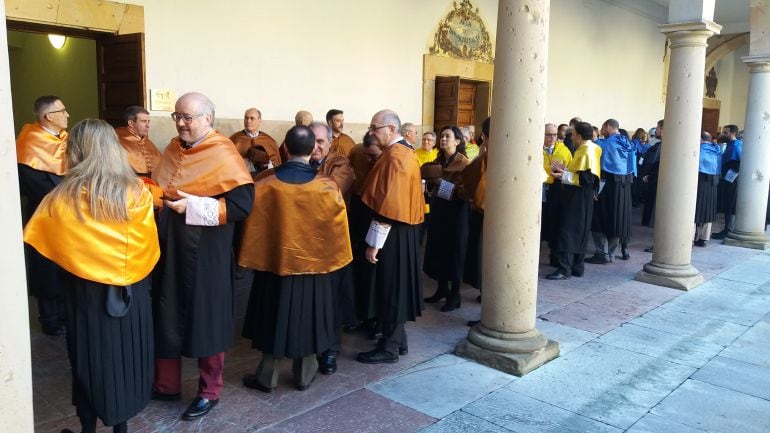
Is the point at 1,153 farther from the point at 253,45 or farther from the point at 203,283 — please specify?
the point at 253,45

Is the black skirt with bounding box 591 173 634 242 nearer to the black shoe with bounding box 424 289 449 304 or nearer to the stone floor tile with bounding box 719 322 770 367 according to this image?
the stone floor tile with bounding box 719 322 770 367

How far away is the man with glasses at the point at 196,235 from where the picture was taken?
3.24 meters

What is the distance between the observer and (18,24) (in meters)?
5.75

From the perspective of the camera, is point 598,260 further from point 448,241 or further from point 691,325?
point 448,241

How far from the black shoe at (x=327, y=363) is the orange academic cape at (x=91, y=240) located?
5.11ft

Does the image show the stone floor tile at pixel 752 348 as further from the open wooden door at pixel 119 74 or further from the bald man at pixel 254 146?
the open wooden door at pixel 119 74

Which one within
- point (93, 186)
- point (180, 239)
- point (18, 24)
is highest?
point (18, 24)

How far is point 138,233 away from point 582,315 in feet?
12.8

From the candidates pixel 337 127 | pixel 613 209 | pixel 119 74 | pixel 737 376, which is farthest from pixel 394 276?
pixel 613 209

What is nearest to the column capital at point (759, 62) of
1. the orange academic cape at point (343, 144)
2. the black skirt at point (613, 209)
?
the black skirt at point (613, 209)

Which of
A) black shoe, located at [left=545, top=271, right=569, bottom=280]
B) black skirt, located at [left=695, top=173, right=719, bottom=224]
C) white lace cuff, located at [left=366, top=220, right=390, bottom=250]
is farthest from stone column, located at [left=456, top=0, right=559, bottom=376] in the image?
black skirt, located at [left=695, top=173, right=719, bottom=224]

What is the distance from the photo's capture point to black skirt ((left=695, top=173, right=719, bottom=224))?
8.64 m

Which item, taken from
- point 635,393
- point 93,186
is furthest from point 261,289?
point 635,393

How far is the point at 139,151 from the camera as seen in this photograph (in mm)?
5672
